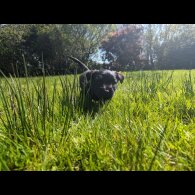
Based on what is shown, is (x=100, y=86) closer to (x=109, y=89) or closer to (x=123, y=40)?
(x=109, y=89)

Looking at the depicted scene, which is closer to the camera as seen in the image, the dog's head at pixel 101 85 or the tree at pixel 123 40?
the dog's head at pixel 101 85

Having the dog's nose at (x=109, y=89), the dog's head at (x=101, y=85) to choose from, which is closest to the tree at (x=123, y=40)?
the dog's head at (x=101, y=85)

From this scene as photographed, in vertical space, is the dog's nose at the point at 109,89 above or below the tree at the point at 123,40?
below

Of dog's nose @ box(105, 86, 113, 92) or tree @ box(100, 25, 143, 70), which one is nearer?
dog's nose @ box(105, 86, 113, 92)

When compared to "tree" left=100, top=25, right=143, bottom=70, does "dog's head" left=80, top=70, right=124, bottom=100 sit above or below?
below

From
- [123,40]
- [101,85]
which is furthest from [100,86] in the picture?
[123,40]

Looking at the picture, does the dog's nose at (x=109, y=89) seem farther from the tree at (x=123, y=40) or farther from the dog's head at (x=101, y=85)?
the tree at (x=123, y=40)

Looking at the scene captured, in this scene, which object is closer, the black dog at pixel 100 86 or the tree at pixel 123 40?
the black dog at pixel 100 86

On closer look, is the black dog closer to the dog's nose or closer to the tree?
the dog's nose

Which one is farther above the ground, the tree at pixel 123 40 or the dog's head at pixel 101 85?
the tree at pixel 123 40

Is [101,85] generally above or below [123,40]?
below

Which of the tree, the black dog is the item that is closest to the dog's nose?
the black dog

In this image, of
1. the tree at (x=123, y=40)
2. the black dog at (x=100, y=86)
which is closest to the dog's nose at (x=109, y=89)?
the black dog at (x=100, y=86)

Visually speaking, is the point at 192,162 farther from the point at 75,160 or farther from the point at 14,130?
the point at 14,130
